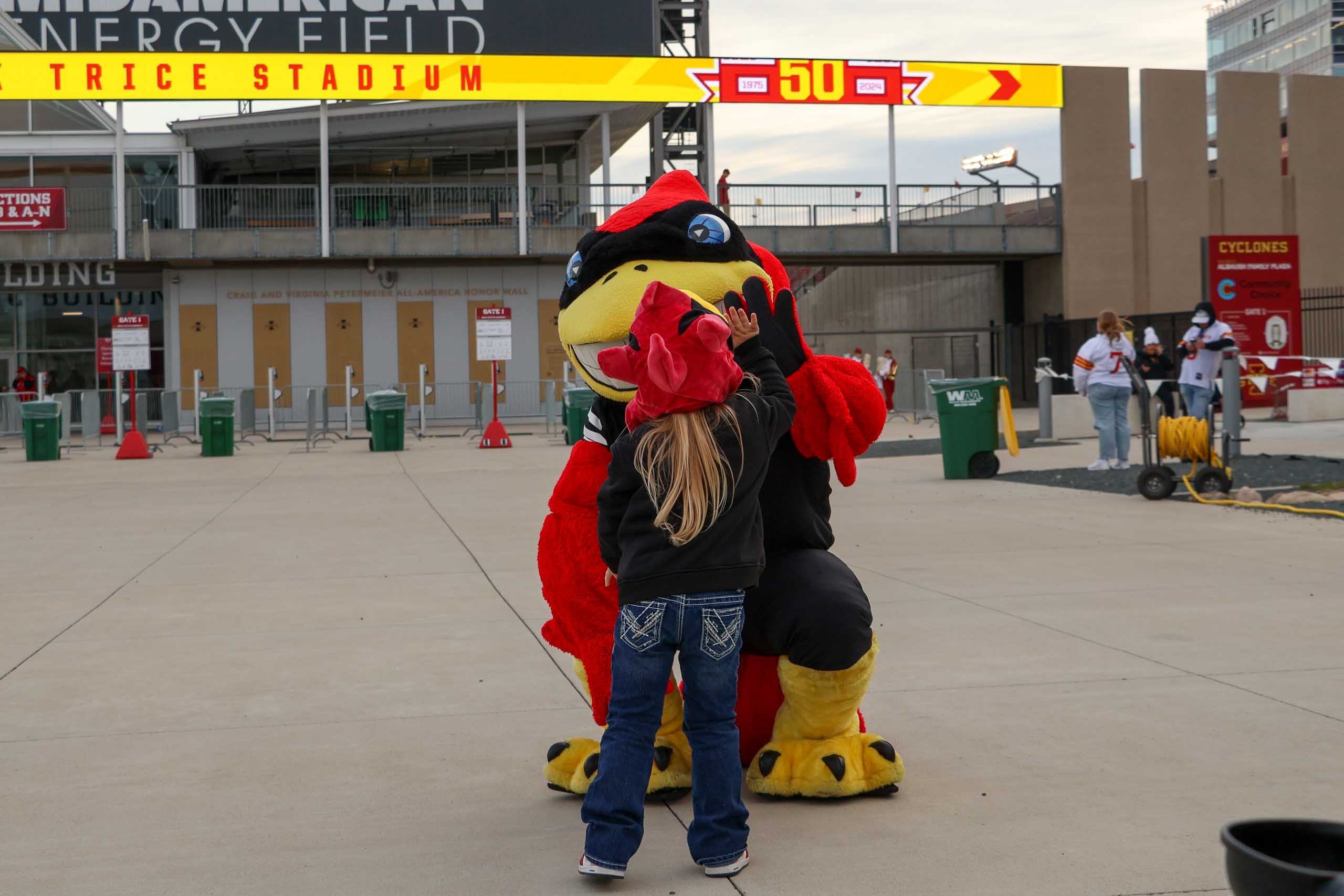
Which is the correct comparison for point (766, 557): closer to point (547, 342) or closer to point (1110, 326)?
point (1110, 326)

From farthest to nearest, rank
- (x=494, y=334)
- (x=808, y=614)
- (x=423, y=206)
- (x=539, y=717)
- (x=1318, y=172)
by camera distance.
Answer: (x=1318, y=172)
(x=423, y=206)
(x=494, y=334)
(x=539, y=717)
(x=808, y=614)

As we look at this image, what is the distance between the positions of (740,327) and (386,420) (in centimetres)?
2007

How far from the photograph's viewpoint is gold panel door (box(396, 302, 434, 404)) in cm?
3177

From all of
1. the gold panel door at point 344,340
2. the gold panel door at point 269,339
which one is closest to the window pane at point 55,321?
the gold panel door at point 269,339

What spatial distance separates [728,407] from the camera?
10.8 feet

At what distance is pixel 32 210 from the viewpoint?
30.1 meters

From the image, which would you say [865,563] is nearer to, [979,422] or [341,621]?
[341,621]

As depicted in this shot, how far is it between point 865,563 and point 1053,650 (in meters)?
2.86

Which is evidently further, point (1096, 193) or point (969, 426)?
point (1096, 193)

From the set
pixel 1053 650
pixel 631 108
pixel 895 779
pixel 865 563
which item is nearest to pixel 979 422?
pixel 865 563

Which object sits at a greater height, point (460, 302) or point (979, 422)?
point (460, 302)

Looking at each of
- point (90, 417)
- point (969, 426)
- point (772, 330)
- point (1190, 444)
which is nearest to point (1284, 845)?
point (772, 330)

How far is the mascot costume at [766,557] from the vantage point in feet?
12.4

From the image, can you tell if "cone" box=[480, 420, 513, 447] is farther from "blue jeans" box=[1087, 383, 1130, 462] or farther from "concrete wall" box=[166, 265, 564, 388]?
"blue jeans" box=[1087, 383, 1130, 462]
